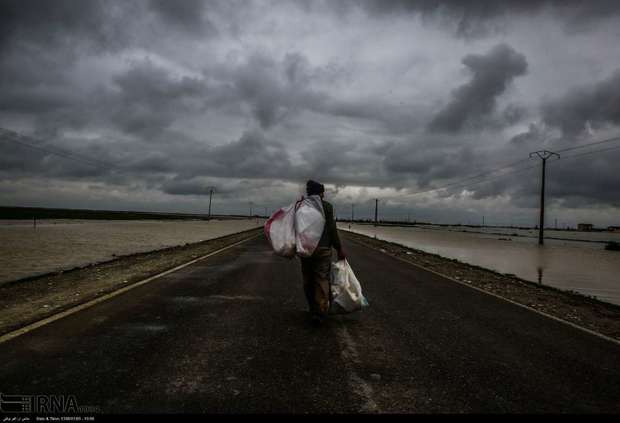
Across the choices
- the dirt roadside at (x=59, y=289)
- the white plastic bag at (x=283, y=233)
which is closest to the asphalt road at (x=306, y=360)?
the dirt roadside at (x=59, y=289)

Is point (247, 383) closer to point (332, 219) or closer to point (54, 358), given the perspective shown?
point (54, 358)

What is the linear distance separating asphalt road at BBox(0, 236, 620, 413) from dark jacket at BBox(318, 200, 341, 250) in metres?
1.24

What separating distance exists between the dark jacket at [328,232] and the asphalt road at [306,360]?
1240 mm

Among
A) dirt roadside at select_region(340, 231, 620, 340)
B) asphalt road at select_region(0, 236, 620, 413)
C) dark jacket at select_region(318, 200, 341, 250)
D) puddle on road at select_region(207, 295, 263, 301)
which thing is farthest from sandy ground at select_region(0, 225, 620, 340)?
dark jacket at select_region(318, 200, 341, 250)

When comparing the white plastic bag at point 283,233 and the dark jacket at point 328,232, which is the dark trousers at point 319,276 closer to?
the dark jacket at point 328,232

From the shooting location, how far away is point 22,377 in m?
3.54

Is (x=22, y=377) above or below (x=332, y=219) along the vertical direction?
below

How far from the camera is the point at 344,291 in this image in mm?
5766

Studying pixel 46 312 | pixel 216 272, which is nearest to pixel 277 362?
pixel 46 312

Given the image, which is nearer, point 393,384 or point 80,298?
point 393,384

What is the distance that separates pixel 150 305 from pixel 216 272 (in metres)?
4.81

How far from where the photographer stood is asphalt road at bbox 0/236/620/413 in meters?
3.22

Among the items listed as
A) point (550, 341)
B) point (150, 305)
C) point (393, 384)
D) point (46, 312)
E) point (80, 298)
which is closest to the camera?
point (393, 384)

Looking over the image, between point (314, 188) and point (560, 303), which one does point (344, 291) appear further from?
point (560, 303)
